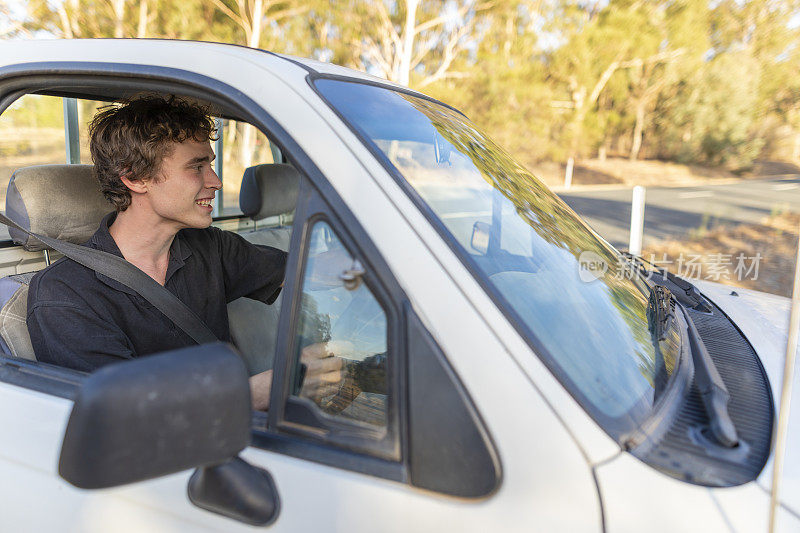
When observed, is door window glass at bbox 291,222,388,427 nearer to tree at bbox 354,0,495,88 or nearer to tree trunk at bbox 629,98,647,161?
tree at bbox 354,0,495,88

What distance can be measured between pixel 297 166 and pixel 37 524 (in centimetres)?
83

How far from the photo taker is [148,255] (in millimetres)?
2006

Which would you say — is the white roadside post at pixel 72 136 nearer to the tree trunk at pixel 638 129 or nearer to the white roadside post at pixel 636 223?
the white roadside post at pixel 636 223

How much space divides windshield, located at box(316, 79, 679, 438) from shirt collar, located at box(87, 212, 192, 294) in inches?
36.1

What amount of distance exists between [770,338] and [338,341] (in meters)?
1.21

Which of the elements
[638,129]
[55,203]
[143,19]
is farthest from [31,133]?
[638,129]

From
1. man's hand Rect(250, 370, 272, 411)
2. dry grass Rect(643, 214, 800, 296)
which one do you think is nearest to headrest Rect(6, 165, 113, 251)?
man's hand Rect(250, 370, 272, 411)

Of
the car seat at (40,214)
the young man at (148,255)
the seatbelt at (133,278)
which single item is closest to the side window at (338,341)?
the young man at (148,255)

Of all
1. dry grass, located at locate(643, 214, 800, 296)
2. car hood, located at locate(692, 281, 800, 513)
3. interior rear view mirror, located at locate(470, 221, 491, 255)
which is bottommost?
dry grass, located at locate(643, 214, 800, 296)

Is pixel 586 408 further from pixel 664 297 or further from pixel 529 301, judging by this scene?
pixel 664 297

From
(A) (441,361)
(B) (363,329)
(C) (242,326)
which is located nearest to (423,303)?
(A) (441,361)

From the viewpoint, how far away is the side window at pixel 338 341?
3.49 ft

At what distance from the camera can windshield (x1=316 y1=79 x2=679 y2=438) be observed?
41.1 inches

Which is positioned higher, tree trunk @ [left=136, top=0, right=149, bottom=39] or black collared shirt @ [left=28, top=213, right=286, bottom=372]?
tree trunk @ [left=136, top=0, right=149, bottom=39]
